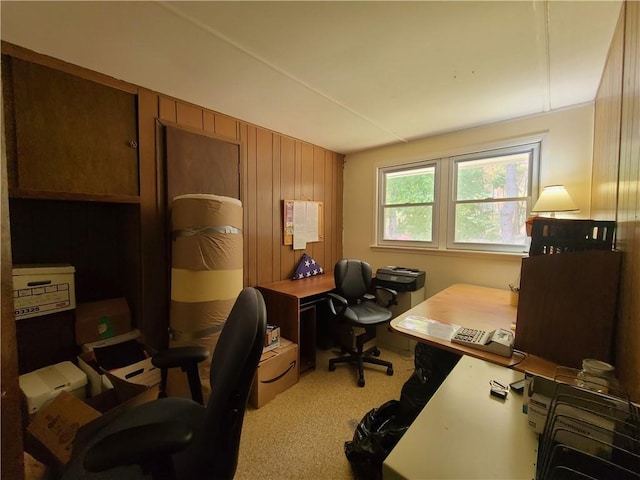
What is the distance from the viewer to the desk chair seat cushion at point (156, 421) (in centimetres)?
89

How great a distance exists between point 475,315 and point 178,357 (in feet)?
5.80

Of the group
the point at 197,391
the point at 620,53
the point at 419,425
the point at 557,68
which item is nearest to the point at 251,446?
the point at 197,391

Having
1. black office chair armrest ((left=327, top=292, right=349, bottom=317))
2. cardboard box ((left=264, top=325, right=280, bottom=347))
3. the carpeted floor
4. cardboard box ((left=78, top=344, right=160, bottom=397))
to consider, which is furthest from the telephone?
cardboard box ((left=78, top=344, right=160, bottom=397))

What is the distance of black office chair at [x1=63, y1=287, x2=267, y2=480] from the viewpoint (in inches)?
29.4

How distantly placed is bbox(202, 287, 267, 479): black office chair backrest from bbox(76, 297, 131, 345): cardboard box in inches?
60.2

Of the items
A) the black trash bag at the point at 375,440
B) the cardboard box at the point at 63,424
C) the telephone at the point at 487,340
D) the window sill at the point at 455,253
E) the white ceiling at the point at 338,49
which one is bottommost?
the black trash bag at the point at 375,440

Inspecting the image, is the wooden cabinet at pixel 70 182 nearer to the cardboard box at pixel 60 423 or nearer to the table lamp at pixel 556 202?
the cardboard box at pixel 60 423

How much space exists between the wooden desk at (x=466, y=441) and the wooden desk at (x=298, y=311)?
149 centimetres

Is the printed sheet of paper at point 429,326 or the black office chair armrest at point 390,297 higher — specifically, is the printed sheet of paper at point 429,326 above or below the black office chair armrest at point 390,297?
above

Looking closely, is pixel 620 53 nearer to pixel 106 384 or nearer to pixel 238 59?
pixel 238 59

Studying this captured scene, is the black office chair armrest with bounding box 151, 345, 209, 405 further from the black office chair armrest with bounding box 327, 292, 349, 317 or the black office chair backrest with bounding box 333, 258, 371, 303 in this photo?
the black office chair backrest with bounding box 333, 258, 371, 303

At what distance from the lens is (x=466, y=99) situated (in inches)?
84.0

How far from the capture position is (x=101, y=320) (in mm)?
1887

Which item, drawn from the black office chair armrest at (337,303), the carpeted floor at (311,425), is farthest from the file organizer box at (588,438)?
the black office chair armrest at (337,303)
